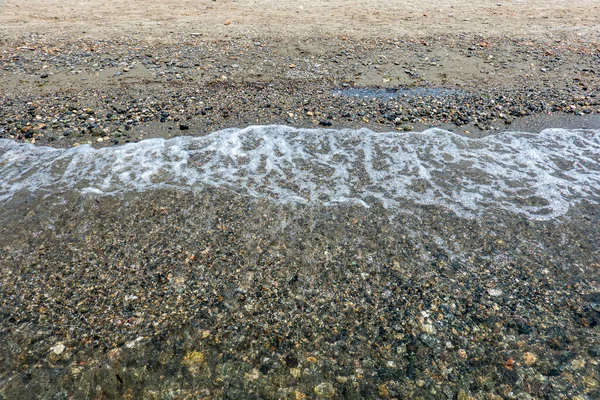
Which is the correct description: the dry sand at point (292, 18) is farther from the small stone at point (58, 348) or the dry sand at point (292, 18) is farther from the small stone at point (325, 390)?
the small stone at point (325, 390)

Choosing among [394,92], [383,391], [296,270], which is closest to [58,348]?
[296,270]

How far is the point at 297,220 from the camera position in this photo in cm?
441

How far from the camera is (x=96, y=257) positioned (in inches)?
152

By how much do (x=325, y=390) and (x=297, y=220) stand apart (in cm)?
195

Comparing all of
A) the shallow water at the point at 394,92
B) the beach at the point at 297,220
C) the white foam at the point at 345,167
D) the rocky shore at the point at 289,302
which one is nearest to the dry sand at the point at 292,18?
the beach at the point at 297,220

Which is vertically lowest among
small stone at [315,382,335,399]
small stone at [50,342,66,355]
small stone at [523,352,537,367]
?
small stone at [50,342,66,355]

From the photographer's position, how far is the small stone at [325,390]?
2.79 metres

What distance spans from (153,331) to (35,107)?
5.20 meters

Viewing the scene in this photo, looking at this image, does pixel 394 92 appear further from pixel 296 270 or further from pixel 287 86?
pixel 296 270

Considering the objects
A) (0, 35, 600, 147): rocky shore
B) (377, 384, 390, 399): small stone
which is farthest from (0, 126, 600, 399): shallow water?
(0, 35, 600, 147): rocky shore

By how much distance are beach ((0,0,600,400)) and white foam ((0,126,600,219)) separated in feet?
0.11

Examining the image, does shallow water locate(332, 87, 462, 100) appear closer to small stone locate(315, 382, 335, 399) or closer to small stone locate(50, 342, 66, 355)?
small stone locate(315, 382, 335, 399)

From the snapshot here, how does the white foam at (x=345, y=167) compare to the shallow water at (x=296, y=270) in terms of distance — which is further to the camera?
the white foam at (x=345, y=167)

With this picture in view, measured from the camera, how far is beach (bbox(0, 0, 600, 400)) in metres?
2.98
